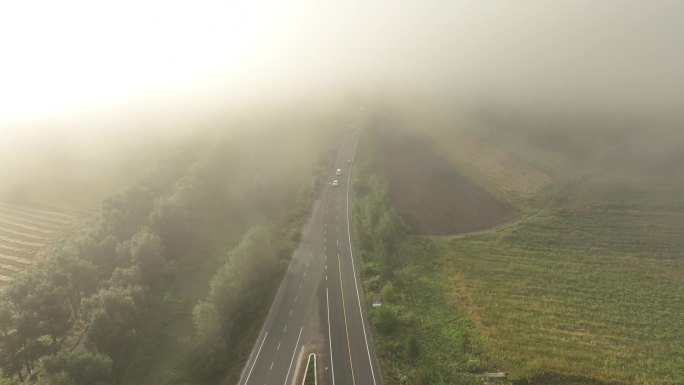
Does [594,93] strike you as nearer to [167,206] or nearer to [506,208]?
[506,208]

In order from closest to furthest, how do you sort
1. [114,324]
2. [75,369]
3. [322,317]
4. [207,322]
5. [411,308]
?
[75,369] < [114,324] < [207,322] < [322,317] < [411,308]

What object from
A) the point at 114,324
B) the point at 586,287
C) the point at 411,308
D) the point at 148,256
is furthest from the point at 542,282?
the point at 148,256

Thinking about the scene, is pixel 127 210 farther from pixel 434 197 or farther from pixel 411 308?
pixel 434 197

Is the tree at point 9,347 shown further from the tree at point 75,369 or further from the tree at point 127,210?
the tree at point 127,210

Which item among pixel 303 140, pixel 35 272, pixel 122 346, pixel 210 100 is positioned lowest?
pixel 122 346

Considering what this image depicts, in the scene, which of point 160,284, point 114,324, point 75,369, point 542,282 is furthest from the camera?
point 160,284

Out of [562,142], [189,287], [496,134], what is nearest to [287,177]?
[189,287]

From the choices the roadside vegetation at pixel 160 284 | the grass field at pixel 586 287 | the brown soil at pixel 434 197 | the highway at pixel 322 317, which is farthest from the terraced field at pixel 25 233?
the grass field at pixel 586 287
